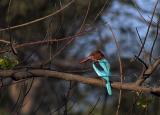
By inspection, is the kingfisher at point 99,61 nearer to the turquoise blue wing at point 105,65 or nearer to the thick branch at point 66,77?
the turquoise blue wing at point 105,65

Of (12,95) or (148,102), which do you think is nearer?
(148,102)

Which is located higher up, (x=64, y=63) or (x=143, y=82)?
(x=143, y=82)

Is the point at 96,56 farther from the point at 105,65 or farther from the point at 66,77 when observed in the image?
the point at 66,77

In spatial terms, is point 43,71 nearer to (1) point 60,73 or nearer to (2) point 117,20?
(1) point 60,73

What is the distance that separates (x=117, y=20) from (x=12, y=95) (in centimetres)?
371

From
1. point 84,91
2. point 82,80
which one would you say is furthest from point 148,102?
point 84,91

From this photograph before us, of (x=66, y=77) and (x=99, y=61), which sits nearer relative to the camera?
(x=66, y=77)

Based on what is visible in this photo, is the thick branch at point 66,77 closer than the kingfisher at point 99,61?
Yes

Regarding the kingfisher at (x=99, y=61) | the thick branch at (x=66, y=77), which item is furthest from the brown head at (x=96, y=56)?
the thick branch at (x=66, y=77)

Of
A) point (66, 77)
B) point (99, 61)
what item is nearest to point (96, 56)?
point (99, 61)

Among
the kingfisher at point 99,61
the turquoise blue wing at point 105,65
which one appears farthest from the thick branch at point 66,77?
the turquoise blue wing at point 105,65

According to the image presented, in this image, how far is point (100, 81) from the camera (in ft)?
13.4

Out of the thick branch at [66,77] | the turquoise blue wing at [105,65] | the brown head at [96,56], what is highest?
the thick branch at [66,77]

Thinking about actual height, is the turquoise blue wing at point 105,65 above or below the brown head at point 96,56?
below
